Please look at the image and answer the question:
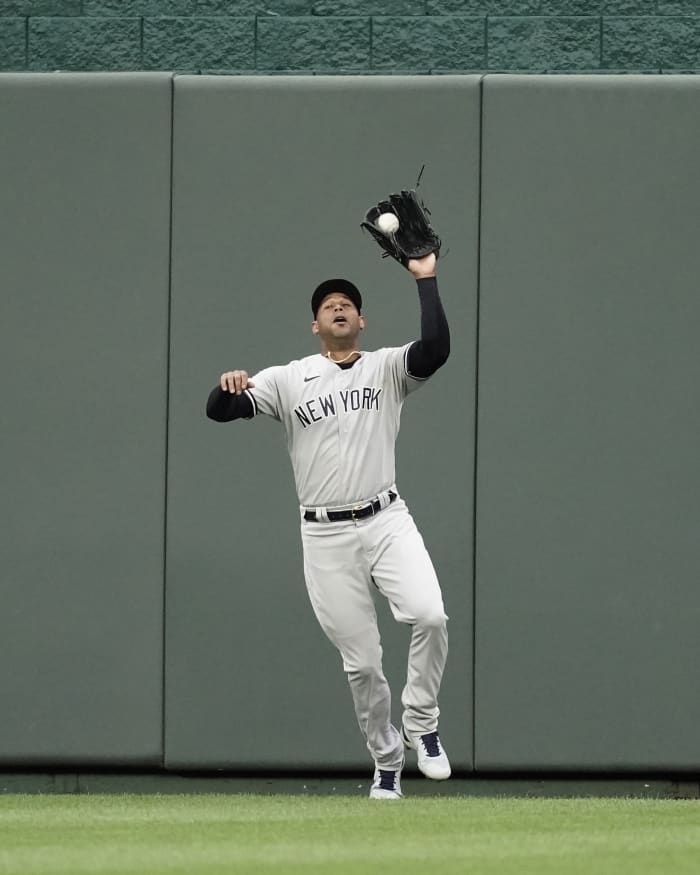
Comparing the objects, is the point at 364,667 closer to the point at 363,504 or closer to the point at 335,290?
the point at 363,504

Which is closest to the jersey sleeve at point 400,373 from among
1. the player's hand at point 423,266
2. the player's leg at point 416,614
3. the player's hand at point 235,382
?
the player's hand at point 423,266

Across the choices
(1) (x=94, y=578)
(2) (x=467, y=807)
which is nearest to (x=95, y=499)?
(1) (x=94, y=578)

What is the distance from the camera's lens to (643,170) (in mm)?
7324

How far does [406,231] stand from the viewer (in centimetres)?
614

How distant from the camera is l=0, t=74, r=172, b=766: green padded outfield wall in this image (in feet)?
24.1

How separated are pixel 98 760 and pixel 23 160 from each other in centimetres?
278

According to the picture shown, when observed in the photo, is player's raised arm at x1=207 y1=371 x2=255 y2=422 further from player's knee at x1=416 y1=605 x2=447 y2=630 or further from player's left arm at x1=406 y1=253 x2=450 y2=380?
player's knee at x1=416 y1=605 x2=447 y2=630

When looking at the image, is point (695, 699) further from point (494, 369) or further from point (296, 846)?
point (296, 846)

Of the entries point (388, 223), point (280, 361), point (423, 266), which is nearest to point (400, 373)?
point (423, 266)

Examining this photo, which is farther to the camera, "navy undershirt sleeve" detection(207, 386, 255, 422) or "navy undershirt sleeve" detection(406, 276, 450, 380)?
"navy undershirt sleeve" detection(207, 386, 255, 422)

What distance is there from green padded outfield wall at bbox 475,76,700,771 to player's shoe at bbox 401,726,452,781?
3.58 ft

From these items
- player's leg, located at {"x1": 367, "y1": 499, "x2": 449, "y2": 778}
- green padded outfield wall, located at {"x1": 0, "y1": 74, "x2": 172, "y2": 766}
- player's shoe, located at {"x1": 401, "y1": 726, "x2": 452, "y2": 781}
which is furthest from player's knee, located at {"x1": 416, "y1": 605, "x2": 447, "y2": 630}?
green padded outfield wall, located at {"x1": 0, "y1": 74, "x2": 172, "y2": 766}

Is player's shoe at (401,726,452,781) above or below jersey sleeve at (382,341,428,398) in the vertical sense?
below

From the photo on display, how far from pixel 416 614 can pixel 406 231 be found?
1.46m
